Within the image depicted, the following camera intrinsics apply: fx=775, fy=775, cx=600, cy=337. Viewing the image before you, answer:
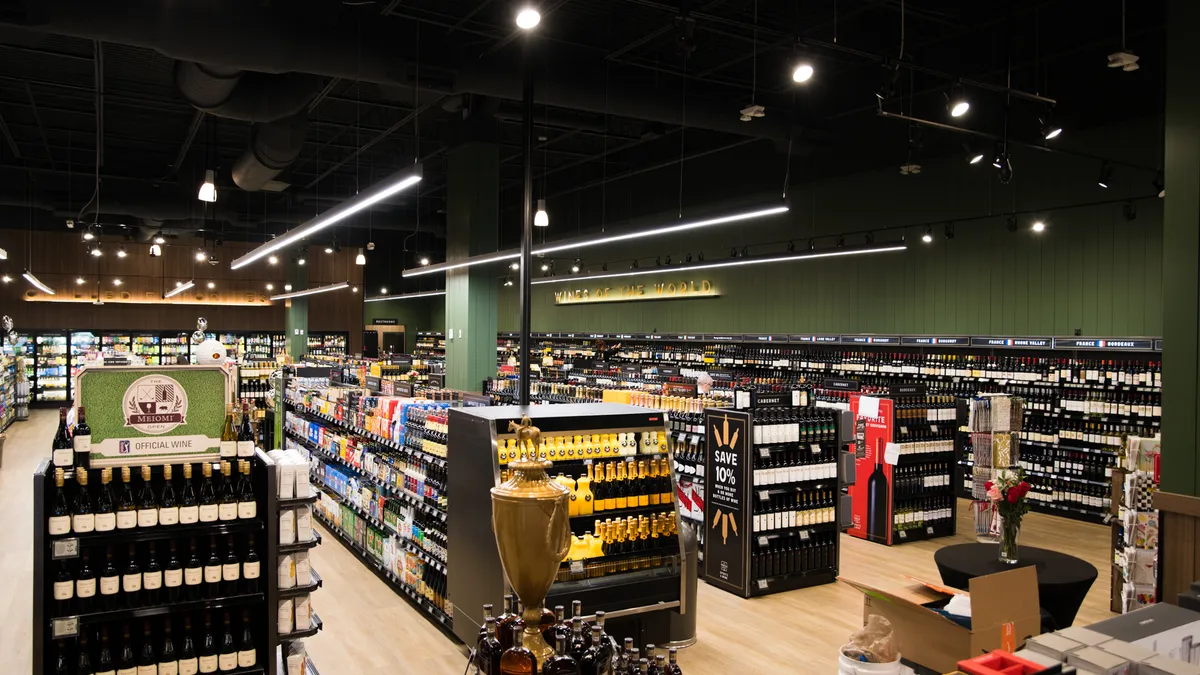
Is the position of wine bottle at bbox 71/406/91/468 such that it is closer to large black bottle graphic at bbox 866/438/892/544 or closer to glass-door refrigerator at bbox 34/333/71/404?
large black bottle graphic at bbox 866/438/892/544

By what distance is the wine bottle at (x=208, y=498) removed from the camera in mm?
3828

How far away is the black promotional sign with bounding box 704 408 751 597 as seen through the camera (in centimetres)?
690

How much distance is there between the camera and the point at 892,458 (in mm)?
8617

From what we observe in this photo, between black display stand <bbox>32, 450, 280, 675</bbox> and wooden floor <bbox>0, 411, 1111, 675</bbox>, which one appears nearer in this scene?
black display stand <bbox>32, 450, 280, 675</bbox>

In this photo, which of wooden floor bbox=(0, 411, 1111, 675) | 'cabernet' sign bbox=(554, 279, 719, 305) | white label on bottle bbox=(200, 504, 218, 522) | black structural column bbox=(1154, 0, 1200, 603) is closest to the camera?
white label on bottle bbox=(200, 504, 218, 522)

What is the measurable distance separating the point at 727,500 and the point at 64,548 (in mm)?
5085

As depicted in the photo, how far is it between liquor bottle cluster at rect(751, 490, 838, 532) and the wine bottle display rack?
1.81 metres

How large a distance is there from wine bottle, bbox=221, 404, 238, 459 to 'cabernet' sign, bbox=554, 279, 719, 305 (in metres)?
13.4

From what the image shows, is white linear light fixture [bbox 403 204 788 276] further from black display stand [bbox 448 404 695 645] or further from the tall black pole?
black display stand [bbox 448 404 695 645]

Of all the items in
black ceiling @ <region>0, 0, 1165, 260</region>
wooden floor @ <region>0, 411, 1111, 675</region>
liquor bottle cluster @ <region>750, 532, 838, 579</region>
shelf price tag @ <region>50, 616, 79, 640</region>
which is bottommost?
wooden floor @ <region>0, 411, 1111, 675</region>

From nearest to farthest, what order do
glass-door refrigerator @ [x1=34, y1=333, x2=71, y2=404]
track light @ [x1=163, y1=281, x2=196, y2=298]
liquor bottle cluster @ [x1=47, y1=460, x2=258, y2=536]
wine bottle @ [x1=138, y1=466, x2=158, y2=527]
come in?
1. liquor bottle cluster @ [x1=47, y1=460, x2=258, y2=536]
2. wine bottle @ [x1=138, y1=466, x2=158, y2=527]
3. track light @ [x1=163, y1=281, x2=196, y2=298]
4. glass-door refrigerator @ [x1=34, y1=333, x2=71, y2=404]

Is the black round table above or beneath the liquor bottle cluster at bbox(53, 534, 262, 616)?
beneath

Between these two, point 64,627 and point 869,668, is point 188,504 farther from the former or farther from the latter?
point 869,668

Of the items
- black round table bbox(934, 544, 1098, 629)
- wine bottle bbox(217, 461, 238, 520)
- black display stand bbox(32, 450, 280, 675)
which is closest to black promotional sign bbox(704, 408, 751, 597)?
black round table bbox(934, 544, 1098, 629)
